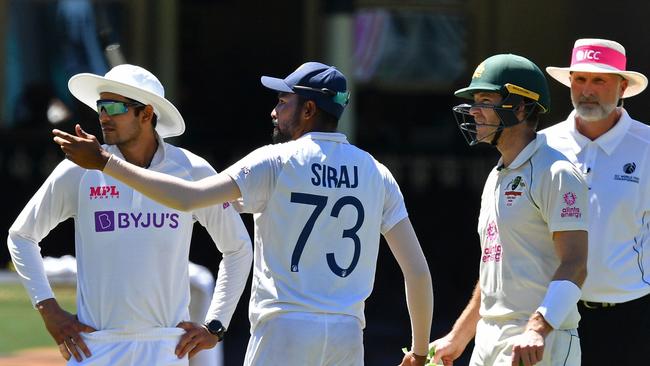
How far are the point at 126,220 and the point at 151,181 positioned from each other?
56 cm

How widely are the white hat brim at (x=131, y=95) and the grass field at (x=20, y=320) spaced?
531 cm

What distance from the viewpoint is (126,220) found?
504 cm

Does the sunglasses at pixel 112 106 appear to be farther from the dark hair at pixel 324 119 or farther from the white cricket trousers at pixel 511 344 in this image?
the white cricket trousers at pixel 511 344

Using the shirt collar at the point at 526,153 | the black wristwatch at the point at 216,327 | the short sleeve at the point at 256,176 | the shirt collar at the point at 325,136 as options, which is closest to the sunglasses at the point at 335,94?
the shirt collar at the point at 325,136

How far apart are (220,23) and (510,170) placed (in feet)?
35.3

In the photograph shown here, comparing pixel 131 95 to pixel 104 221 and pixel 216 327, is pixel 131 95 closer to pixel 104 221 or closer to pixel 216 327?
pixel 104 221

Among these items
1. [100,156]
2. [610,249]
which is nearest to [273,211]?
[100,156]

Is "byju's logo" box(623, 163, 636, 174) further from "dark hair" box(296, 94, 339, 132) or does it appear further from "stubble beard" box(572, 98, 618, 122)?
"dark hair" box(296, 94, 339, 132)

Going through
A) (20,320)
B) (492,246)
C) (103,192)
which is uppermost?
(103,192)

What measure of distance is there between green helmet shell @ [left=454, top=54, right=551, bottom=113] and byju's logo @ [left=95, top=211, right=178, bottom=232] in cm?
124

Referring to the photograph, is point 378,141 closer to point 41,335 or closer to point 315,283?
point 41,335

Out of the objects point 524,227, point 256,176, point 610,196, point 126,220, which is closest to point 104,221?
point 126,220

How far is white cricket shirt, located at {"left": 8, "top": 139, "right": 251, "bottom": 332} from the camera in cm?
500

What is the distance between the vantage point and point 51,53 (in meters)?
15.4
